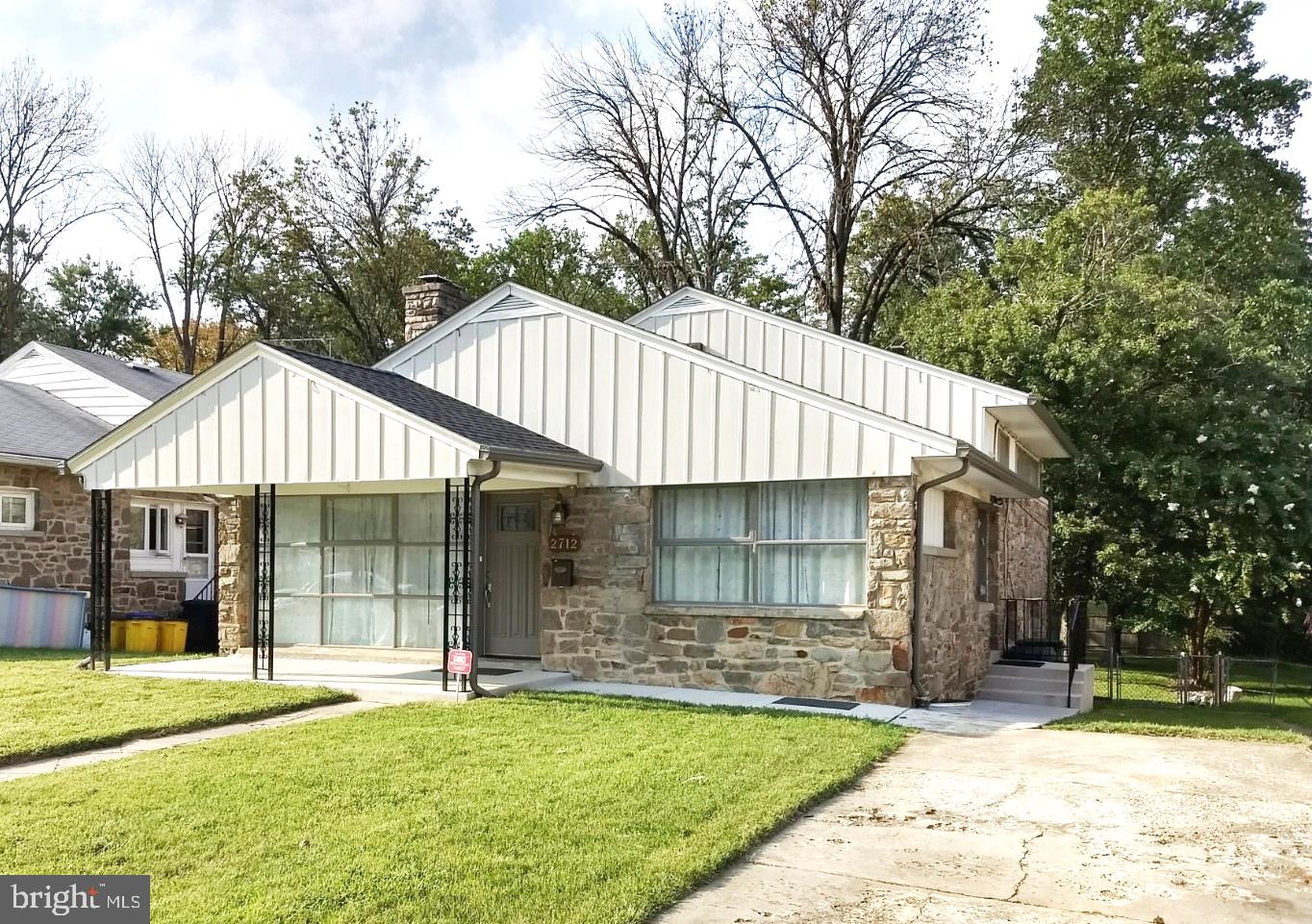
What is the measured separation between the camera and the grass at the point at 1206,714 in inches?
364

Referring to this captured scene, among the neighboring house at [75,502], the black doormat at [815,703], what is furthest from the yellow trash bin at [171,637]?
the black doormat at [815,703]

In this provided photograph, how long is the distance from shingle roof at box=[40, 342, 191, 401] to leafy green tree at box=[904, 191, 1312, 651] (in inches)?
579

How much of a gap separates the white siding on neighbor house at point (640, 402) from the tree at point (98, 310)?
25739mm

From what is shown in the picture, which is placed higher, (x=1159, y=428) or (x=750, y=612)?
(x=1159, y=428)

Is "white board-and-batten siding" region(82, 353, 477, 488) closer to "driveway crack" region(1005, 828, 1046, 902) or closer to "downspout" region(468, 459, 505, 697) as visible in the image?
"downspout" region(468, 459, 505, 697)

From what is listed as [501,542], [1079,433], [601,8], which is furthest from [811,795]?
[601,8]

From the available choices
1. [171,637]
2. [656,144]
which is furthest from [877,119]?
[171,637]

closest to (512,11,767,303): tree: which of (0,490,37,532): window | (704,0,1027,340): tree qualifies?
(704,0,1027,340): tree

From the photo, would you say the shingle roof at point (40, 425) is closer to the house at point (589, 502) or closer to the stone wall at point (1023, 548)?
the house at point (589, 502)

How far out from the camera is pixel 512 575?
1202cm

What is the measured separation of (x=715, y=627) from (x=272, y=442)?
4.75 meters

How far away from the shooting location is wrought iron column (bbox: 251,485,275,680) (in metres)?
10.4

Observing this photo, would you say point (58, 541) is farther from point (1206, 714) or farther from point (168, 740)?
point (1206, 714)

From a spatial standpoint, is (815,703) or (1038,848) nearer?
(1038,848)
